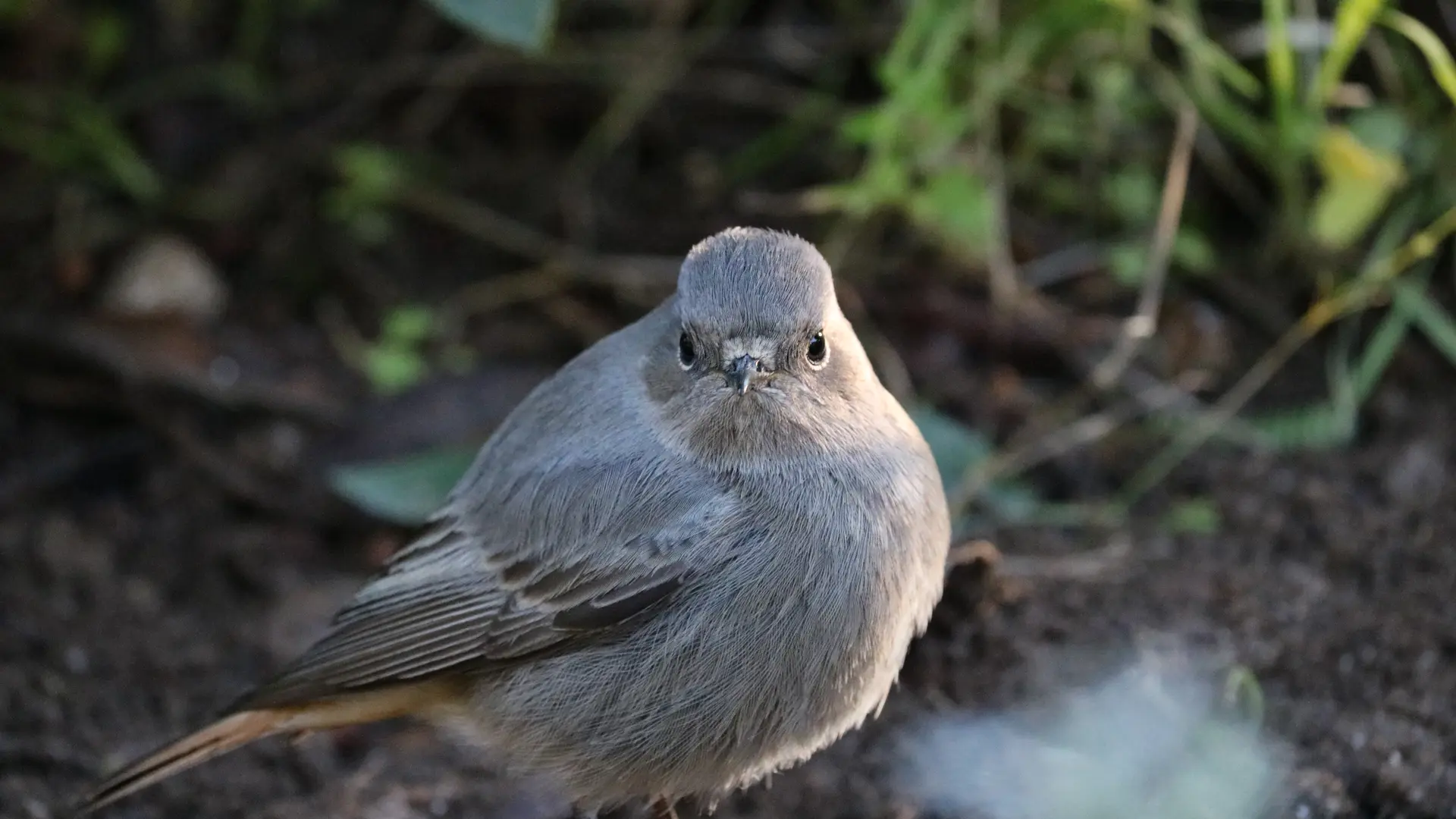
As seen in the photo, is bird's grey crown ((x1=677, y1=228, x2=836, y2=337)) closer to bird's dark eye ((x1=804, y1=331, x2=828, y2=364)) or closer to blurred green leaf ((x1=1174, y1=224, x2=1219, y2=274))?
bird's dark eye ((x1=804, y1=331, x2=828, y2=364))

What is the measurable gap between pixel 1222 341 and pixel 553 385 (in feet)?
9.18

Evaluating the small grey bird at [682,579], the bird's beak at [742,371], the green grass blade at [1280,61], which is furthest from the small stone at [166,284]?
the green grass blade at [1280,61]

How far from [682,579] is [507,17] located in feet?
5.91

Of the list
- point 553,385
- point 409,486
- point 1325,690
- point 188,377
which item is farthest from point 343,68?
point 1325,690

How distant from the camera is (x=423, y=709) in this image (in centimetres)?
414

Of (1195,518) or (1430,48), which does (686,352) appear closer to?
(1195,518)

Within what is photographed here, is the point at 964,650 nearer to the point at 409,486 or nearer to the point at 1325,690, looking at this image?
the point at 1325,690

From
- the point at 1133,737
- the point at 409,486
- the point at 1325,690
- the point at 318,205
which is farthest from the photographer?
the point at 318,205

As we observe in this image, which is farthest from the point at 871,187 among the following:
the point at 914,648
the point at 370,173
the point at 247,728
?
the point at 247,728

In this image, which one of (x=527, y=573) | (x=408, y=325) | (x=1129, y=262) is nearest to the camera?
(x=527, y=573)

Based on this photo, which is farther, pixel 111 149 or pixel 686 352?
pixel 111 149

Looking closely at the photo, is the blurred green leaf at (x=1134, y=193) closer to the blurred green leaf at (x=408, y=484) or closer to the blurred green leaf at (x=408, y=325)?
the blurred green leaf at (x=408, y=484)

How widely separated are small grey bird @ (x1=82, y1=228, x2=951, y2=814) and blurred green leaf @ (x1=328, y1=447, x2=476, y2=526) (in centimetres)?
102

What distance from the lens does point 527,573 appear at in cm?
393
